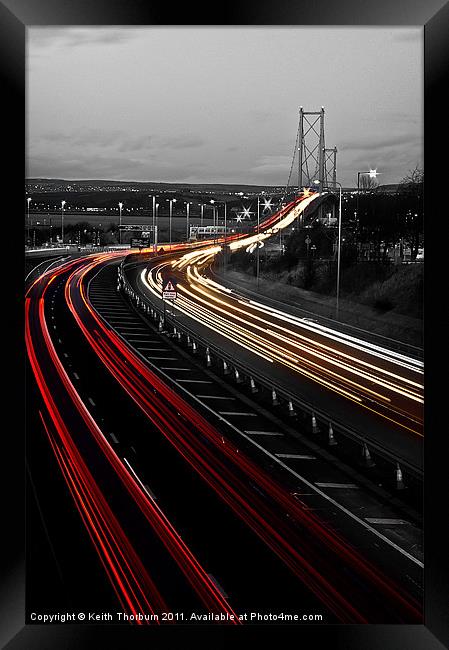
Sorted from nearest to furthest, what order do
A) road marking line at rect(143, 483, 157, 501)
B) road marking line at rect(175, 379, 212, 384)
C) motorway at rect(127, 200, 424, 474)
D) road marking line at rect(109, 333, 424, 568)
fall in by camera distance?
1. road marking line at rect(109, 333, 424, 568)
2. road marking line at rect(143, 483, 157, 501)
3. motorway at rect(127, 200, 424, 474)
4. road marking line at rect(175, 379, 212, 384)

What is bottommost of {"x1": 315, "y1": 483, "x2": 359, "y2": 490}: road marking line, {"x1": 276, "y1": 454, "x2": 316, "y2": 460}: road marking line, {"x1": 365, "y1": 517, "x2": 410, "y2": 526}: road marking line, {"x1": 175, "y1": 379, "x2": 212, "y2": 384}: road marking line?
{"x1": 365, "y1": 517, "x2": 410, "y2": 526}: road marking line

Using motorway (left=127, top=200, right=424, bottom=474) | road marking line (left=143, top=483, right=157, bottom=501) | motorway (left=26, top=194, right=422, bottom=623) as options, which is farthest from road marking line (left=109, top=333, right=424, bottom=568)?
road marking line (left=143, top=483, right=157, bottom=501)

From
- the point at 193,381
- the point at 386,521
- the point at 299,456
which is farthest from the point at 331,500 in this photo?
the point at 193,381

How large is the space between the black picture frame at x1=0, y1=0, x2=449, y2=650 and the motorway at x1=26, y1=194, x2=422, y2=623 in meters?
0.55

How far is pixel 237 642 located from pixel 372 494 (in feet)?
9.37

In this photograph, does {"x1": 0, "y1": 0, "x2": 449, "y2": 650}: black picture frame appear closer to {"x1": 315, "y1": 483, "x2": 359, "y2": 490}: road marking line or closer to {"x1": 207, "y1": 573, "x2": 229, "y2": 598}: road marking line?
{"x1": 207, "y1": 573, "x2": 229, "y2": 598}: road marking line

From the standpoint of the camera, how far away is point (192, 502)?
559 centimetres

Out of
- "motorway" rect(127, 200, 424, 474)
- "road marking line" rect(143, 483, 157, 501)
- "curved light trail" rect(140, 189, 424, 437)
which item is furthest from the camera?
"curved light trail" rect(140, 189, 424, 437)

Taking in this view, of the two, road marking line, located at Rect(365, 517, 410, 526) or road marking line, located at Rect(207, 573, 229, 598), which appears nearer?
road marking line, located at Rect(207, 573, 229, 598)

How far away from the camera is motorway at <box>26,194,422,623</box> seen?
420 centimetres

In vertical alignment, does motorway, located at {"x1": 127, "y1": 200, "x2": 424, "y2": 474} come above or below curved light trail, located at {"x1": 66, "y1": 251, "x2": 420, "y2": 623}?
above
